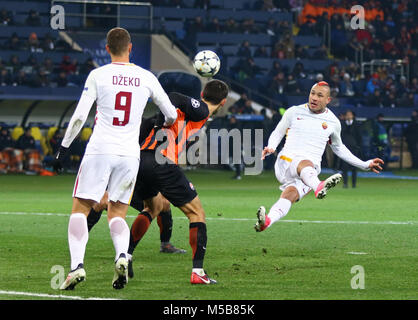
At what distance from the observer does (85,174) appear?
8.66 meters

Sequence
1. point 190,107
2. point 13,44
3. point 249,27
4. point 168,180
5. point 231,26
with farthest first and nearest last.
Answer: point 249,27 → point 231,26 → point 13,44 → point 168,180 → point 190,107

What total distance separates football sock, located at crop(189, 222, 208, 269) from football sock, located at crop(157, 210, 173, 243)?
2.36 m

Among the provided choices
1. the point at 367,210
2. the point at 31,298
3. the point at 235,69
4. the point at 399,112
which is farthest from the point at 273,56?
the point at 31,298

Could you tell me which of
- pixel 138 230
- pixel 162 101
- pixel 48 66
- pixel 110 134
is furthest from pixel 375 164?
pixel 48 66

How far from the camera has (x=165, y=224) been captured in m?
12.0

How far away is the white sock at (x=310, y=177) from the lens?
12.3 m

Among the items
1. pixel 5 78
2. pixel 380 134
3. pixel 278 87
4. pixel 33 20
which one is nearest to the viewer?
pixel 5 78

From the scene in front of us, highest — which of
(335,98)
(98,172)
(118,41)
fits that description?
(118,41)

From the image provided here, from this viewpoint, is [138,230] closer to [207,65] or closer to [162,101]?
[162,101]

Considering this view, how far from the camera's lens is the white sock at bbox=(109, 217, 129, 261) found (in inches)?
343

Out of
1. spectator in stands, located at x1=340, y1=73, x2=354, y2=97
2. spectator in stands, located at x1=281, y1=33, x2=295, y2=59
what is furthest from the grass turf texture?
spectator in stands, located at x1=281, y1=33, x2=295, y2=59

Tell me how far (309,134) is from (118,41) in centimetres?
507

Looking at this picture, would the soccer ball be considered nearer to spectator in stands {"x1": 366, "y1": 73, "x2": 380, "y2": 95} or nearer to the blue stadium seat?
the blue stadium seat

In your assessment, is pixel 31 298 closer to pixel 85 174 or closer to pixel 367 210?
pixel 85 174
